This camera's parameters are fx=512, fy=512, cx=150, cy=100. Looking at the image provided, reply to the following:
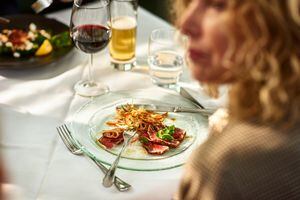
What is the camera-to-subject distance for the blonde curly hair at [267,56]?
0.67 metres

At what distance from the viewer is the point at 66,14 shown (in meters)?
1.79

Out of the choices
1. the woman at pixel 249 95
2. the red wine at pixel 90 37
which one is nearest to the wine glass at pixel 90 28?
the red wine at pixel 90 37

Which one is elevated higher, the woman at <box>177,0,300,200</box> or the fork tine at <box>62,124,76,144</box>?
the woman at <box>177,0,300,200</box>

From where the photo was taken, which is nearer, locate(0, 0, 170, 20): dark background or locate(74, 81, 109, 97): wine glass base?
locate(74, 81, 109, 97): wine glass base

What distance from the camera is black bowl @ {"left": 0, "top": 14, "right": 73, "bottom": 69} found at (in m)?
→ 1.42

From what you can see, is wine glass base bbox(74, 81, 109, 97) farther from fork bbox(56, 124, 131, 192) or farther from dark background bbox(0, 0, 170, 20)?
dark background bbox(0, 0, 170, 20)

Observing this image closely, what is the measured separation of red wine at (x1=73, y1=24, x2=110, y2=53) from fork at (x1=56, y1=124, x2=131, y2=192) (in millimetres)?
252

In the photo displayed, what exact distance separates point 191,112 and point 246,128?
1.57 feet

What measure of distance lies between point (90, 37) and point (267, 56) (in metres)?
0.74

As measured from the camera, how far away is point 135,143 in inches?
45.0

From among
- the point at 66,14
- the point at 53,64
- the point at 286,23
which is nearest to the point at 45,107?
the point at 53,64

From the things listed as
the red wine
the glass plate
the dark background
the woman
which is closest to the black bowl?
the red wine

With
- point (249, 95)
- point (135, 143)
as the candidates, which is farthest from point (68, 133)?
point (249, 95)

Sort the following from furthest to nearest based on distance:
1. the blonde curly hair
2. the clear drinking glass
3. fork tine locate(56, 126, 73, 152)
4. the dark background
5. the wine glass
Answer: the dark background, the clear drinking glass, the wine glass, fork tine locate(56, 126, 73, 152), the blonde curly hair
